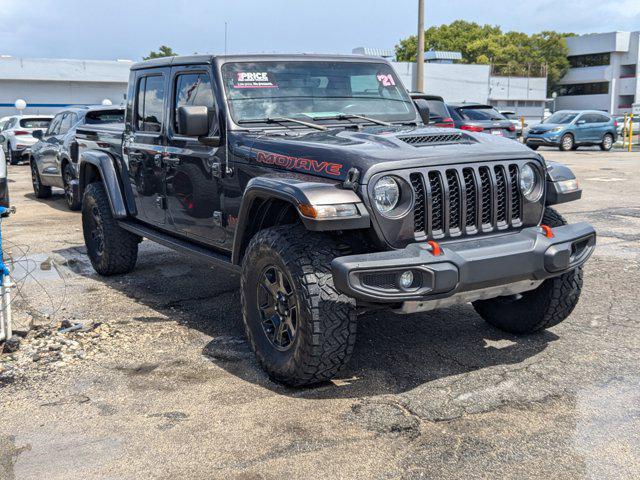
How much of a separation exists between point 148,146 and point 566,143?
23.1 metres

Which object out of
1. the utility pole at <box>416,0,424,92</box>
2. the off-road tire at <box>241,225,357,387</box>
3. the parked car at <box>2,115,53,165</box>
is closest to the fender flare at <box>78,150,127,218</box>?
the off-road tire at <box>241,225,357,387</box>

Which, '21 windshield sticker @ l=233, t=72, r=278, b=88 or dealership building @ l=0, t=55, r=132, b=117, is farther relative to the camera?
dealership building @ l=0, t=55, r=132, b=117

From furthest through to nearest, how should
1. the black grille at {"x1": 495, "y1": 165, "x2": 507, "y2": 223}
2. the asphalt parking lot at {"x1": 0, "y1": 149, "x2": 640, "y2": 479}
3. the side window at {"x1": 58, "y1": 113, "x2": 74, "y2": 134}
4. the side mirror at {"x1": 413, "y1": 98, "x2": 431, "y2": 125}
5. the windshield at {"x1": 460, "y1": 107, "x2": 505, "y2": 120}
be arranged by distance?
the windshield at {"x1": 460, "y1": 107, "x2": 505, "y2": 120} < the side window at {"x1": 58, "y1": 113, "x2": 74, "y2": 134} < the side mirror at {"x1": 413, "y1": 98, "x2": 431, "y2": 125} < the black grille at {"x1": 495, "y1": 165, "x2": 507, "y2": 223} < the asphalt parking lot at {"x1": 0, "y1": 149, "x2": 640, "y2": 479}

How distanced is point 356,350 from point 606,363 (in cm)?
157

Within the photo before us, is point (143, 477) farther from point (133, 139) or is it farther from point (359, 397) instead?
point (133, 139)

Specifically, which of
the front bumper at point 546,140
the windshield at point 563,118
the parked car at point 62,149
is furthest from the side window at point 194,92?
the windshield at point 563,118

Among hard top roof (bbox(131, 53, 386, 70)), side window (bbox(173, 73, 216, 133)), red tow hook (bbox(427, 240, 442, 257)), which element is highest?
hard top roof (bbox(131, 53, 386, 70))

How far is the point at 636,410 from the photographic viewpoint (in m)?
3.84

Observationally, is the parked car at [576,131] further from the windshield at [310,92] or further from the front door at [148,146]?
the front door at [148,146]

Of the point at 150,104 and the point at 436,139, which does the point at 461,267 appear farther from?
the point at 150,104

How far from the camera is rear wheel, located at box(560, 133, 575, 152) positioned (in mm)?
26219

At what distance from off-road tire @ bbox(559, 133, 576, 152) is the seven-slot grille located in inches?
919

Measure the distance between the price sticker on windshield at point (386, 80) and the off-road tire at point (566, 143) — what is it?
2209cm

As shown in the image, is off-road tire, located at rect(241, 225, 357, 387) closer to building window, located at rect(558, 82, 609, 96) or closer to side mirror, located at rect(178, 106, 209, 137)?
side mirror, located at rect(178, 106, 209, 137)
